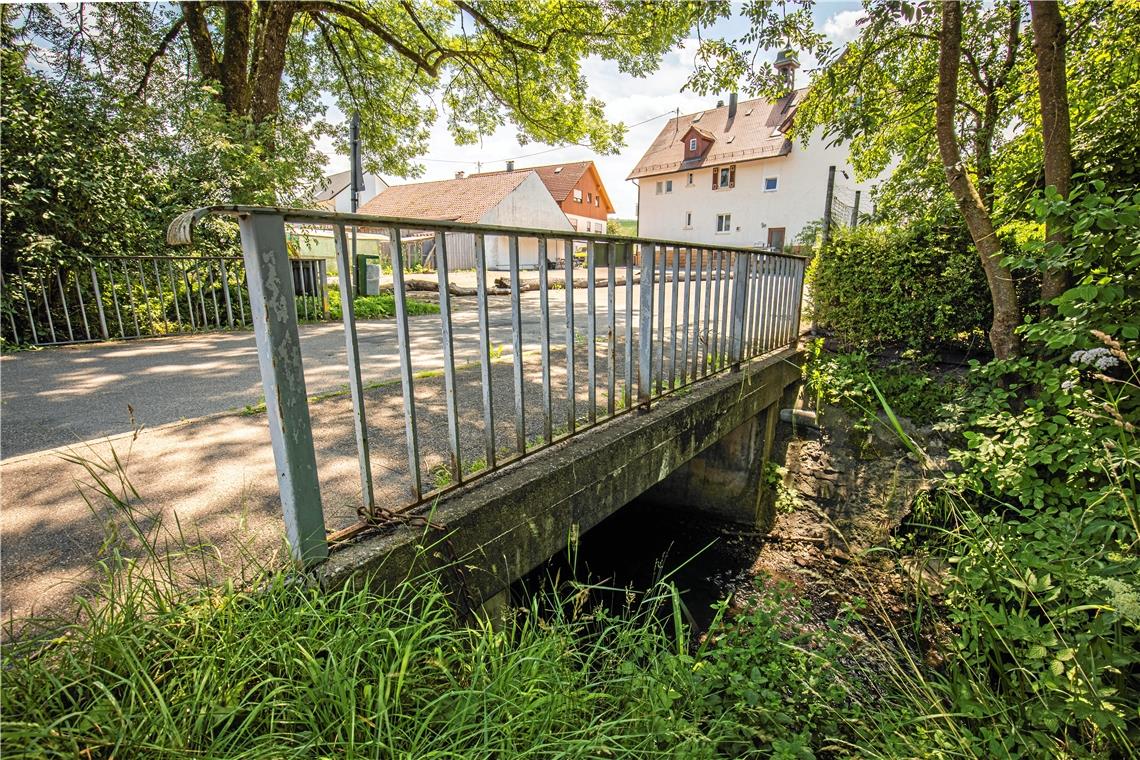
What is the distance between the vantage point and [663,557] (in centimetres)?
486

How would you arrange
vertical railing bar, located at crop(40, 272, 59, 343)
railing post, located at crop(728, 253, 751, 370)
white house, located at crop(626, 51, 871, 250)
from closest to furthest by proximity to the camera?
railing post, located at crop(728, 253, 751, 370) < vertical railing bar, located at crop(40, 272, 59, 343) < white house, located at crop(626, 51, 871, 250)

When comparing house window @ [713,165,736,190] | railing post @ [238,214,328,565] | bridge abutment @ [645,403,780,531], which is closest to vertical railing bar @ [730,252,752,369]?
bridge abutment @ [645,403,780,531]

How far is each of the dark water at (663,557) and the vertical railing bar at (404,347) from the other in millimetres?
2130

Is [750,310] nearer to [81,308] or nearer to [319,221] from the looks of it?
[319,221]

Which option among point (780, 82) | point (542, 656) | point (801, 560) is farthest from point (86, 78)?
point (801, 560)

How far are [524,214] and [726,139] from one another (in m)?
14.2

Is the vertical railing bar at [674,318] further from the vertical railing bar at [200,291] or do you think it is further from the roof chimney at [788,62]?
the vertical railing bar at [200,291]

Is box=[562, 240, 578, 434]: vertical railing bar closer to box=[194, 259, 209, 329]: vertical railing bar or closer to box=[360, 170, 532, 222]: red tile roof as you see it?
box=[194, 259, 209, 329]: vertical railing bar

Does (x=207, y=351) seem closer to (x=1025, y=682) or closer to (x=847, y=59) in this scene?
(x=1025, y=682)

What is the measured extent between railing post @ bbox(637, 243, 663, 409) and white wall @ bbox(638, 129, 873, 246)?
24529 mm

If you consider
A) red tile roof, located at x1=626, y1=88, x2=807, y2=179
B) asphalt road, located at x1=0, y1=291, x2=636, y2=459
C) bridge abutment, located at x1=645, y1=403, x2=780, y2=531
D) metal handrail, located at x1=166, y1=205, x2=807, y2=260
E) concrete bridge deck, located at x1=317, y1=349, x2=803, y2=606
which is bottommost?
bridge abutment, located at x1=645, y1=403, x2=780, y2=531

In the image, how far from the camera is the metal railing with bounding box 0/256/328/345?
5.59m

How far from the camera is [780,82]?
5832 mm

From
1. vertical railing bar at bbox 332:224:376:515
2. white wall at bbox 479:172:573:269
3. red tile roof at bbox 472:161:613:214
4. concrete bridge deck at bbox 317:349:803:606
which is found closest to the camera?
vertical railing bar at bbox 332:224:376:515
